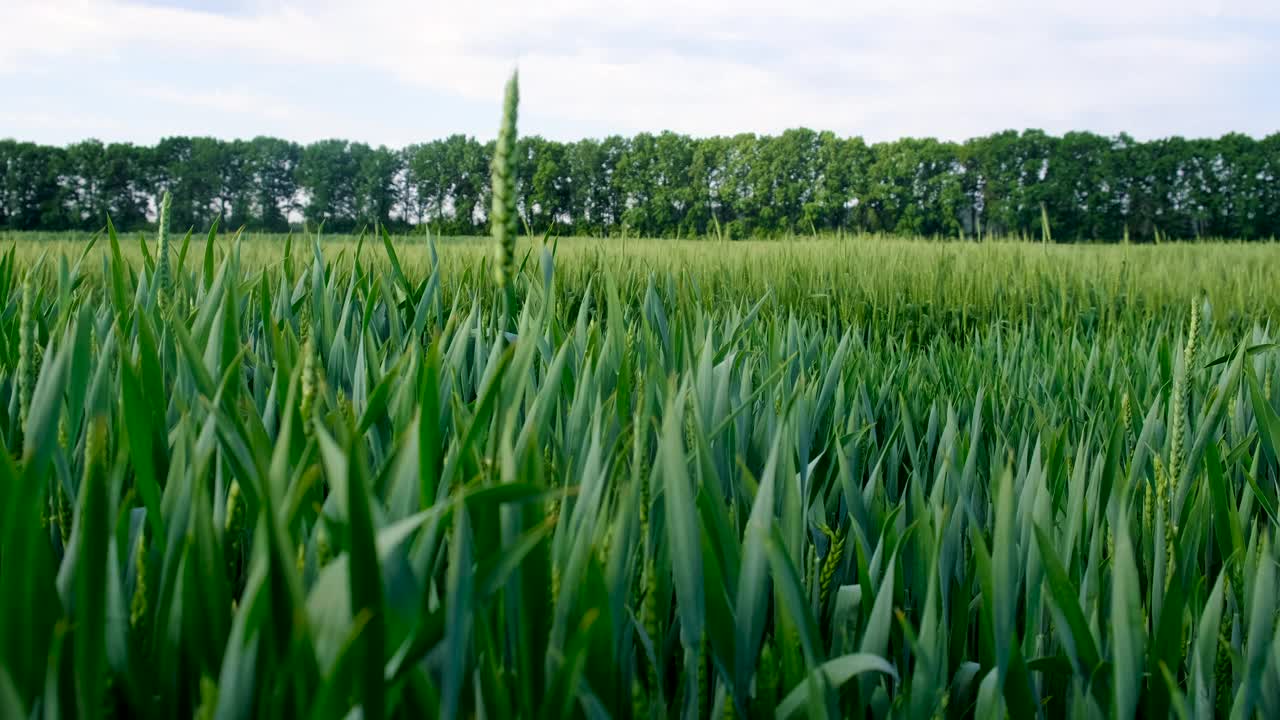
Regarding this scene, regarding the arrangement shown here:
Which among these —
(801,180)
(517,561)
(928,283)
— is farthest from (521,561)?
(801,180)

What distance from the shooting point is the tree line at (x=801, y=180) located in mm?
32125

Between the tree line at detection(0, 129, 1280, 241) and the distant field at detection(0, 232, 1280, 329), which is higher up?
the tree line at detection(0, 129, 1280, 241)

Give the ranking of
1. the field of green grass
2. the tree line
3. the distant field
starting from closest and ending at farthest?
the field of green grass < the distant field < the tree line

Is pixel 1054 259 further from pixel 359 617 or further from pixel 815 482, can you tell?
pixel 359 617

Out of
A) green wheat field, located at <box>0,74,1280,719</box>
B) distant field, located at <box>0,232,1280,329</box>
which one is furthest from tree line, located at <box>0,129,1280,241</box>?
green wheat field, located at <box>0,74,1280,719</box>

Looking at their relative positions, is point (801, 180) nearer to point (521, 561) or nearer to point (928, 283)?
point (928, 283)

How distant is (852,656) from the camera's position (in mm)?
464

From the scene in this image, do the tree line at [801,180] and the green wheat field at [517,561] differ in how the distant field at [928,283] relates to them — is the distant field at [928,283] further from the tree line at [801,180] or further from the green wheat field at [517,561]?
the tree line at [801,180]

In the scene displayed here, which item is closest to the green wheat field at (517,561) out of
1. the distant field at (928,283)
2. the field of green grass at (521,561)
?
the field of green grass at (521,561)

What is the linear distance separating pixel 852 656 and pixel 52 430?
452 millimetres

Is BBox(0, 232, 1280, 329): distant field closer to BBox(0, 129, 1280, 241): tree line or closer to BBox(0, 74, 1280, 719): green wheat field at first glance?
BBox(0, 74, 1280, 719): green wheat field

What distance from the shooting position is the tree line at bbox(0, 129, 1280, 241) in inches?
1265

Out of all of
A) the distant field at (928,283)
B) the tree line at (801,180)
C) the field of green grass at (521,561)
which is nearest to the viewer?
the field of green grass at (521,561)

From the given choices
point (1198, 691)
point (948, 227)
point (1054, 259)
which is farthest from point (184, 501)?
point (948, 227)
